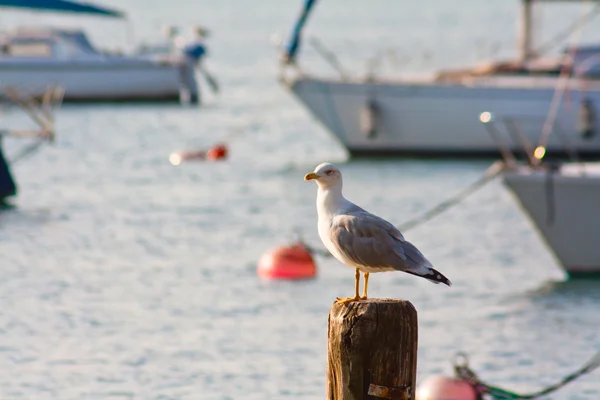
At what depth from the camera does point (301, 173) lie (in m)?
34.0

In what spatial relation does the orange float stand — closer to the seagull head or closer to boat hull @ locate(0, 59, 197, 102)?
boat hull @ locate(0, 59, 197, 102)

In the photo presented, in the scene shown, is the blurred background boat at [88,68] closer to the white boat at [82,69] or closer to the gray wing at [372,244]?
the white boat at [82,69]

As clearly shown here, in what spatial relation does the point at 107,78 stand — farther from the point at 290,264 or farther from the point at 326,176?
the point at 326,176

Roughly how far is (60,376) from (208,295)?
4543 mm

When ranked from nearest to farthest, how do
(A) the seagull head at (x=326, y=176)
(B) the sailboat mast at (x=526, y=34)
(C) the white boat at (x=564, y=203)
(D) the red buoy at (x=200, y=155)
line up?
(A) the seagull head at (x=326, y=176)
(C) the white boat at (x=564, y=203)
(B) the sailboat mast at (x=526, y=34)
(D) the red buoy at (x=200, y=155)

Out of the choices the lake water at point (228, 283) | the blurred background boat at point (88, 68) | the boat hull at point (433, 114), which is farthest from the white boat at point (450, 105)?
the blurred background boat at point (88, 68)

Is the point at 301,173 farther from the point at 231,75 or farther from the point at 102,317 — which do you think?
the point at 231,75

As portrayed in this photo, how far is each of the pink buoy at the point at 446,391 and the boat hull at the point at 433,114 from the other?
20.3m

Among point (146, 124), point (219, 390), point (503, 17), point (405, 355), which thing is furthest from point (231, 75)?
point (503, 17)

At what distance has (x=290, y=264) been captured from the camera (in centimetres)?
1970

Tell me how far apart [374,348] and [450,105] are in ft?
82.9

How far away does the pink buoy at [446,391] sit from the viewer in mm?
11586

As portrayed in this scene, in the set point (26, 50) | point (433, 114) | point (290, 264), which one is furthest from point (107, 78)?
point (290, 264)

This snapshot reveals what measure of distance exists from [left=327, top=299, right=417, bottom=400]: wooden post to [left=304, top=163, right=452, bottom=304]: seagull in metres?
0.46
